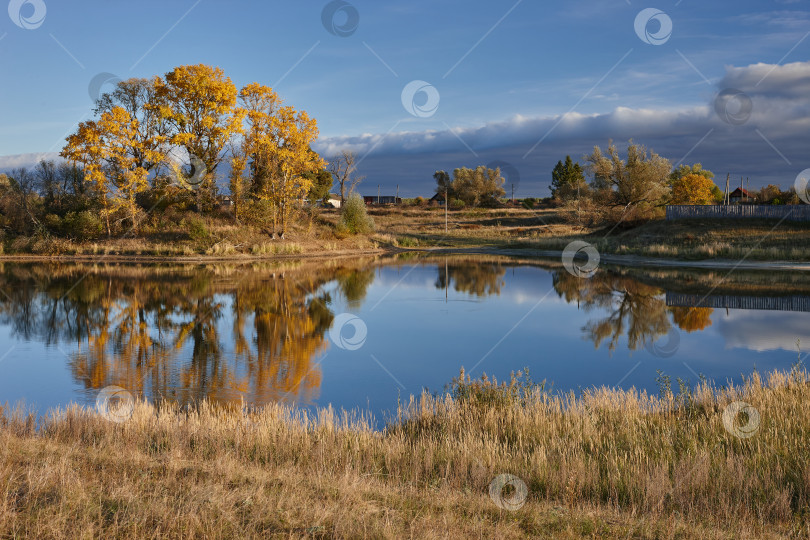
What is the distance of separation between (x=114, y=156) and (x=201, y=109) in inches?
234

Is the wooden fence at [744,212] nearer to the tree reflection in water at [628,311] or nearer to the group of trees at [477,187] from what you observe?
the tree reflection in water at [628,311]

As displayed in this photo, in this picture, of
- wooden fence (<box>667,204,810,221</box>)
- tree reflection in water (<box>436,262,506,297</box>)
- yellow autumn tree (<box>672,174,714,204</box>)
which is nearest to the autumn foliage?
tree reflection in water (<box>436,262,506,297</box>)

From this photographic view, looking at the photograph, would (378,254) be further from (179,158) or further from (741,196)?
A: (741,196)

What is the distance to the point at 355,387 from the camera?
1045cm

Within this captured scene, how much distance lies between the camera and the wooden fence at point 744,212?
40.3 m

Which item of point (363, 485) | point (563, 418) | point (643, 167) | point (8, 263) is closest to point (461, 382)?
point (563, 418)

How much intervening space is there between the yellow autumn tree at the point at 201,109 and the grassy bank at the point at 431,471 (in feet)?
108

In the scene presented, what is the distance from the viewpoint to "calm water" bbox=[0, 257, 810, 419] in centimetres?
1069

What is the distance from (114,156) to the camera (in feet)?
124

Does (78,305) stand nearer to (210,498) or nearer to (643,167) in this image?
(210,498)

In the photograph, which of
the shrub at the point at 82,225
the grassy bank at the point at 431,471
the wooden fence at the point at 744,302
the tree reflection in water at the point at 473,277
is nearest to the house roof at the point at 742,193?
the tree reflection in water at the point at 473,277

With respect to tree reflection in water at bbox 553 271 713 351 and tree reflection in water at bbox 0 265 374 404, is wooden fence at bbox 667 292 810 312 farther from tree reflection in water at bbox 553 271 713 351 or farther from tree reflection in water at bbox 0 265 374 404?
tree reflection in water at bbox 0 265 374 404

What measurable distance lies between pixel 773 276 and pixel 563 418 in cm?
2453

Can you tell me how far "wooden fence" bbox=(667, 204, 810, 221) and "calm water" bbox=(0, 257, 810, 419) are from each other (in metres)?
15.2
